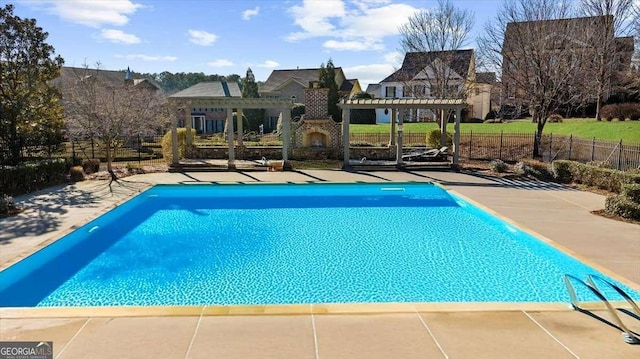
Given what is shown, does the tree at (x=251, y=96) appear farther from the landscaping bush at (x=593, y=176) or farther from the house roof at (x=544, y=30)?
the landscaping bush at (x=593, y=176)

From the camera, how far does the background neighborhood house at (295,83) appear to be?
4516 centimetres

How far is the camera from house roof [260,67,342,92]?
4647 cm

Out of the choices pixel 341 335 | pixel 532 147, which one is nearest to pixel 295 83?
pixel 532 147

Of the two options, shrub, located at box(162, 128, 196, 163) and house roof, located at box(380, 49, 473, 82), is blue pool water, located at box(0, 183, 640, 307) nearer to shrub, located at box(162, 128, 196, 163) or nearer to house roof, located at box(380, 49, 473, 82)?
shrub, located at box(162, 128, 196, 163)

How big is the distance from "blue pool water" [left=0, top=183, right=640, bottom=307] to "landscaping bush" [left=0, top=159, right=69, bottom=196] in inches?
160

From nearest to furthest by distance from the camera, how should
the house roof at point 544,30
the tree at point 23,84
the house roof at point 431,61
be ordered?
1. the tree at point 23,84
2. the house roof at point 544,30
3. the house roof at point 431,61

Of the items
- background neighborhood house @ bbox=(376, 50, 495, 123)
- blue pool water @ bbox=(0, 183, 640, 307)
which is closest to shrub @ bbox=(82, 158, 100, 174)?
blue pool water @ bbox=(0, 183, 640, 307)

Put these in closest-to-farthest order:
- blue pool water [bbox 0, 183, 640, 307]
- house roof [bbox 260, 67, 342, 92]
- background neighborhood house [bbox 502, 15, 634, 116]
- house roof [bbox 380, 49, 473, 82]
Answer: blue pool water [bbox 0, 183, 640, 307] < background neighborhood house [bbox 502, 15, 634, 116] < house roof [bbox 380, 49, 473, 82] < house roof [bbox 260, 67, 342, 92]

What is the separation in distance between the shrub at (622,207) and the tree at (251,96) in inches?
1213

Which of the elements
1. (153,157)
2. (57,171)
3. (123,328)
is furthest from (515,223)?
(153,157)

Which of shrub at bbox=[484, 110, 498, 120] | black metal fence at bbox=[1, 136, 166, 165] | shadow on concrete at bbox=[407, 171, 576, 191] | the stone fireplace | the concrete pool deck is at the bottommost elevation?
the concrete pool deck

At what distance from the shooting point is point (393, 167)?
18.9 meters

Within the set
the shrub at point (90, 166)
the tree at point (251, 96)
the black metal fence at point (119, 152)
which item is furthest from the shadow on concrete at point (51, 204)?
the tree at point (251, 96)

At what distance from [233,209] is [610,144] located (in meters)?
16.5
